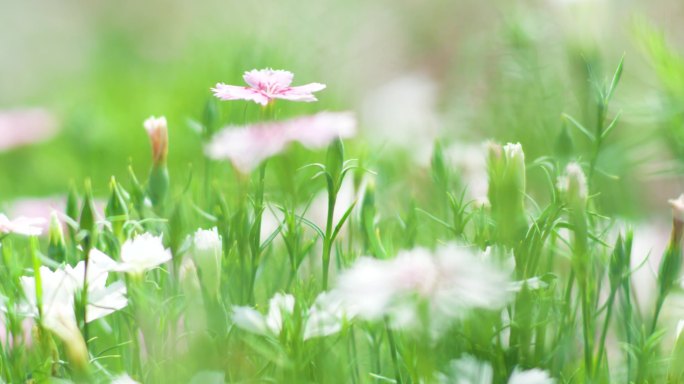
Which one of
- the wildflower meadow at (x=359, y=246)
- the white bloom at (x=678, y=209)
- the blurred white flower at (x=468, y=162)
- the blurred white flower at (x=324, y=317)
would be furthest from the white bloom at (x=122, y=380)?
the blurred white flower at (x=468, y=162)

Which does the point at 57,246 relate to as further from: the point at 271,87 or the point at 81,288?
the point at 271,87

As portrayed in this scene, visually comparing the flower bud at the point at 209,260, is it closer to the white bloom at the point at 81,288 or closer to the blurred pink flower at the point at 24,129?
the white bloom at the point at 81,288

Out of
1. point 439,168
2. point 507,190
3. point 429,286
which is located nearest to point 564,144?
point 439,168

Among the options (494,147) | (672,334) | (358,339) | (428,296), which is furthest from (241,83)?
(428,296)

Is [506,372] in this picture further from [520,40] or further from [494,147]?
[520,40]

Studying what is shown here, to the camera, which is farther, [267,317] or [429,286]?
[267,317]

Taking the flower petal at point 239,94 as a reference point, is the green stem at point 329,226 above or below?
below

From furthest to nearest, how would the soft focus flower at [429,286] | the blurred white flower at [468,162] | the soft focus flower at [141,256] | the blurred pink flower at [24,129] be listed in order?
the blurred pink flower at [24,129], the blurred white flower at [468,162], the soft focus flower at [141,256], the soft focus flower at [429,286]

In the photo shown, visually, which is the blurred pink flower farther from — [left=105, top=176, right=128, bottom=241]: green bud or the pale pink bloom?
the pale pink bloom
